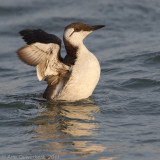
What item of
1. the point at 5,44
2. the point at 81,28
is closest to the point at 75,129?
the point at 81,28

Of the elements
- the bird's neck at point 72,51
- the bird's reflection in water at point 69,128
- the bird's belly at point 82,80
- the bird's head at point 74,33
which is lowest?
the bird's reflection in water at point 69,128

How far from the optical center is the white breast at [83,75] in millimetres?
7773

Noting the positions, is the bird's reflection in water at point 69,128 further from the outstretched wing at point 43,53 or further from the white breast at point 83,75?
the outstretched wing at point 43,53

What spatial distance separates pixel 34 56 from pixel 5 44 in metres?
5.12

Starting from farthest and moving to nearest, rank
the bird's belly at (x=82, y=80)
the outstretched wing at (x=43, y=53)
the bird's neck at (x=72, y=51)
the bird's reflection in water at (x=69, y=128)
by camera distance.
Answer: the bird's neck at (x=72, y=51)
the bird's belly at (x=82, y=80)
the outstretched wing at (x=43, y=53)
the bird's reflection in water at (x=69, y=128)

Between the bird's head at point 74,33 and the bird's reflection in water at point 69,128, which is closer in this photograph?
the bird's reflection in water at point 69,128

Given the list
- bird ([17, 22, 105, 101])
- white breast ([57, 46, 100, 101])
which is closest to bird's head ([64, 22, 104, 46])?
bird ([17, 22, 105, 101])

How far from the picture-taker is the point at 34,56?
24.7ft

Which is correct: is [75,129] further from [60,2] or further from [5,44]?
[60,2]

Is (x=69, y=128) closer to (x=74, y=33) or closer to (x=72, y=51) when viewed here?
(x=72, y=51)

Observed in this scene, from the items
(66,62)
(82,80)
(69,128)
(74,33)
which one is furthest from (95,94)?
(69,128)

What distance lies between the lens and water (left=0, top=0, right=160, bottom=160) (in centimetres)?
624

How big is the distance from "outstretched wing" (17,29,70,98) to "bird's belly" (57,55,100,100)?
0.18m

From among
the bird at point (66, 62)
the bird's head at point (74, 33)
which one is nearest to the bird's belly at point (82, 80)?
the bird at point (66, 62)
